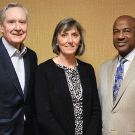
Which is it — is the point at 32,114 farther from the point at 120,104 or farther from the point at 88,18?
the point at 88,18

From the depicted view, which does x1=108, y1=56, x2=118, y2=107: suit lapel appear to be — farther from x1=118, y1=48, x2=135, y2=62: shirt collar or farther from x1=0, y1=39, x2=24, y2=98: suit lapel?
x1=0, y1=39, x2=24, y2=98: suit lapel

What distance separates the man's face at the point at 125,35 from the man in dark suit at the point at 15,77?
0.86 m

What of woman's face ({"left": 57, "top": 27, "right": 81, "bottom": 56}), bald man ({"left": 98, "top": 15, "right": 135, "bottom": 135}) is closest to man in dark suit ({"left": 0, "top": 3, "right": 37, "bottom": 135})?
woman's face ({"left": 57, "top": 27, "right": 81, "bottom": 56})

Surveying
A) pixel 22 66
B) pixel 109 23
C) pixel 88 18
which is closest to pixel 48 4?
pixel 88 18

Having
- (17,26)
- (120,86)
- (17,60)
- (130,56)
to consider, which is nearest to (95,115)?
(120,86)

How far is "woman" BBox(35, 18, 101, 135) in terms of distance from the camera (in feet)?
5.39

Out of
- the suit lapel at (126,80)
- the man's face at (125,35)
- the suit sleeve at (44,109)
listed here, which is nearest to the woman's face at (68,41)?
the suit sleeve at (44,109)

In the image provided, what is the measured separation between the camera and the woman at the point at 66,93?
1.64 metres

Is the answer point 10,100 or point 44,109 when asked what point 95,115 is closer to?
point 44,109

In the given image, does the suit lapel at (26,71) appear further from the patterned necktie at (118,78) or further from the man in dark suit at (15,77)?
the patterned necktie at (118,78)

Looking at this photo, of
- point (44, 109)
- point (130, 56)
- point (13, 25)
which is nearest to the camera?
point (44, 109)

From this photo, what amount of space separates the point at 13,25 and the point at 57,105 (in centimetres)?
79

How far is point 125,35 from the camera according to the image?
182 cm

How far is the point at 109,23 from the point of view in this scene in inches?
94.0
